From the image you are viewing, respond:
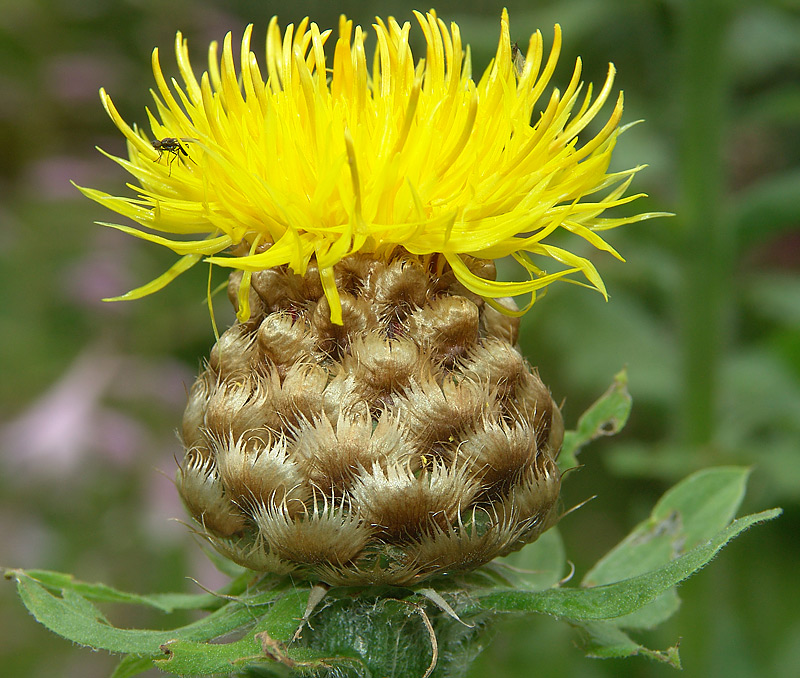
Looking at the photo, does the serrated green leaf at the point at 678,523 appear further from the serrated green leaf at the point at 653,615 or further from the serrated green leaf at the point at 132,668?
the serrated green leaf at the point at 132,668

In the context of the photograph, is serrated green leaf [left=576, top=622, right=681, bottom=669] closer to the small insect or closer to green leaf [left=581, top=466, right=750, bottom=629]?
green leaf [left=581, top=466, right=750, bottom=629]

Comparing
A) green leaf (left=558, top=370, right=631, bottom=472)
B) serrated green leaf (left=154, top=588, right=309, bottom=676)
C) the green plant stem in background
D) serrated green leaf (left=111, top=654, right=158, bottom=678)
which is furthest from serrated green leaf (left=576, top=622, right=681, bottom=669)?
the green plant stem in background

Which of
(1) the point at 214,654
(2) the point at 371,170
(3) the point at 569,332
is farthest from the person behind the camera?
(3) the point at 569,332

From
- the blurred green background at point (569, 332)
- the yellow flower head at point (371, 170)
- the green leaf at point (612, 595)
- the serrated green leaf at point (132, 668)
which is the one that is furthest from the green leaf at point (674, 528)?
the serrated green leaf at point (132, 668)

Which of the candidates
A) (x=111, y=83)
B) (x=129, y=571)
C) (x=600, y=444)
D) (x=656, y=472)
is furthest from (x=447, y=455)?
(x=111, y=83)

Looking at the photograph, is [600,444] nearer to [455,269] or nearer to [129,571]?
[129,571]

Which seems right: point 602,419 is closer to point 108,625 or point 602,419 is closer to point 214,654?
point 214,654

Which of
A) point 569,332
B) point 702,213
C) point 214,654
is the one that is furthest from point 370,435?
point 569,332

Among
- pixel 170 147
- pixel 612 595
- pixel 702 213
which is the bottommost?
pixel 612 595
